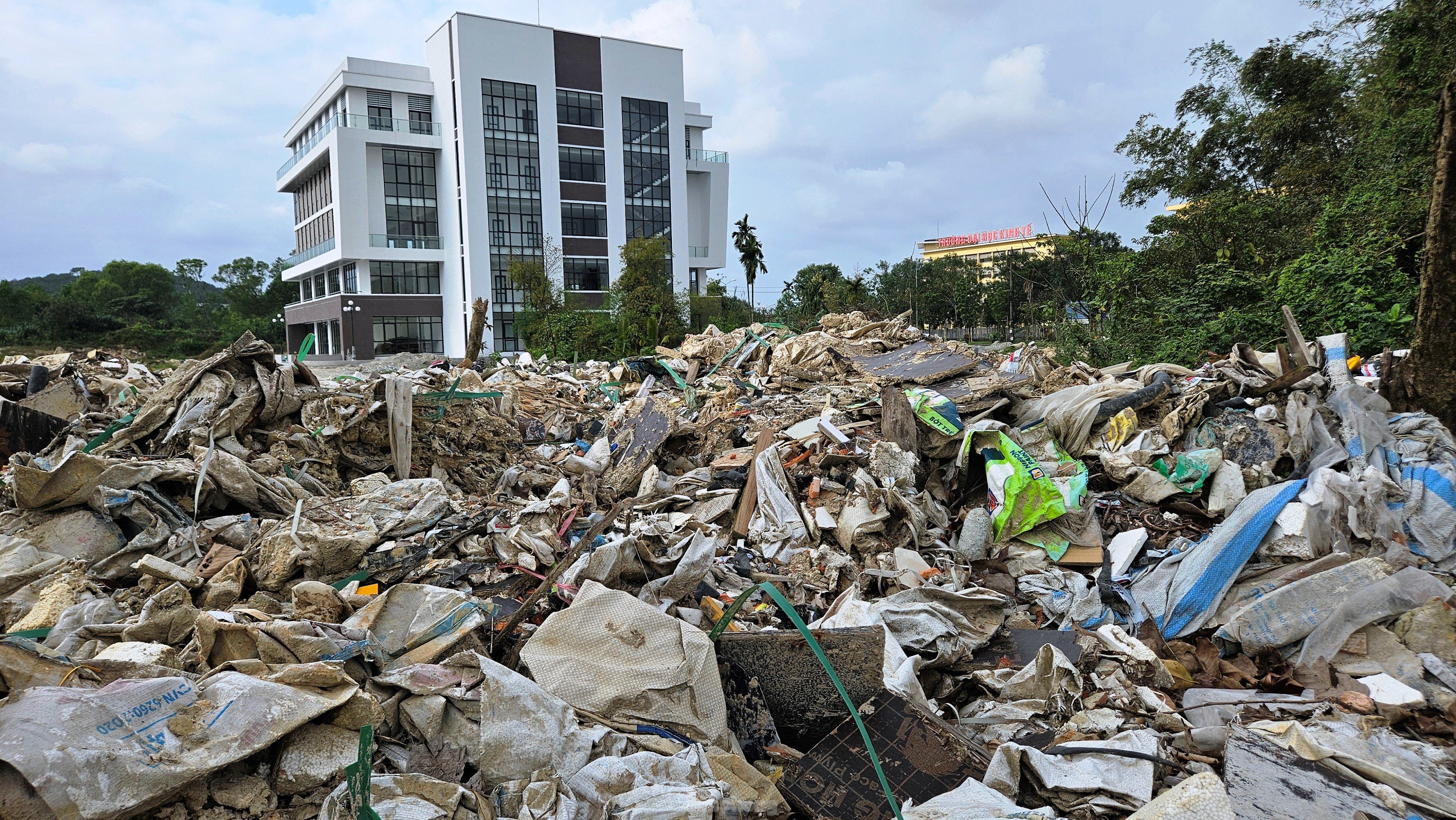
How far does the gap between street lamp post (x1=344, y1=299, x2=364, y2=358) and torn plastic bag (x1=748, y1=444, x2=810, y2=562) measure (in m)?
37.7

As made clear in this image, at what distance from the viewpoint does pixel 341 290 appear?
40.7 metres

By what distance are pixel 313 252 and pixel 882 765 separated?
48.1m

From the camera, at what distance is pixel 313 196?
43.8 meters

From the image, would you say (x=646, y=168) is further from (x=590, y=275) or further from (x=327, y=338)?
(x=327, y=338)

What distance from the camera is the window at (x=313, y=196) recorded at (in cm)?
4091

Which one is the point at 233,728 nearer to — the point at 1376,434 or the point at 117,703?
the point at 117,703

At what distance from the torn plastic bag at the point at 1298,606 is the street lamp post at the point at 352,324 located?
40.5m


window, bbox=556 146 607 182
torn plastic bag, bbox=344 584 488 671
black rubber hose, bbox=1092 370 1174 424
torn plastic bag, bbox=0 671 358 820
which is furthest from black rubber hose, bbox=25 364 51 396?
window, bbox=556 146 607 182

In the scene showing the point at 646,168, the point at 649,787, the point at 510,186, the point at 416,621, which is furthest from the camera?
the point at 646,168

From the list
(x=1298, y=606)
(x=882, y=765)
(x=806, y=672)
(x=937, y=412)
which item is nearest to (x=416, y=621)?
(x=806, y=672)

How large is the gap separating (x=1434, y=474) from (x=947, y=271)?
144 feet

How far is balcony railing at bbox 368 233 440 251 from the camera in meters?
39.0

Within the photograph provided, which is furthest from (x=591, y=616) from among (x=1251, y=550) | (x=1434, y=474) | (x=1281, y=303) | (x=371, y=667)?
(x=1281, y=303)

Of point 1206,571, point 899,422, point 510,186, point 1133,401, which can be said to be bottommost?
point 1206,571
